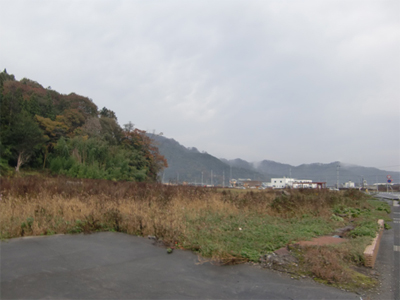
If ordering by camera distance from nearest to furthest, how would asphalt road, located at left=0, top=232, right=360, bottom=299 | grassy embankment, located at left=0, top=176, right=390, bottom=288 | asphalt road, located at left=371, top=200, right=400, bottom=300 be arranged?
1. asphalt road, located at left=0, top=232, right=360, bottom=299
2. asphalt road, located at left=371, top=200, right=400, bottom=300
3. grassy embankment, located at left=0, top=176, right=390, bottom=288

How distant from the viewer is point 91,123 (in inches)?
2002

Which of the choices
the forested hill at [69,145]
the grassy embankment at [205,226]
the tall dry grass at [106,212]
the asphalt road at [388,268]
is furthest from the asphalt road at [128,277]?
the forested hill at [69,145]

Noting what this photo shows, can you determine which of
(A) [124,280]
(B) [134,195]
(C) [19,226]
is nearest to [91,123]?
(B) [134,195]

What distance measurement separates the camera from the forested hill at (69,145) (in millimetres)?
36000

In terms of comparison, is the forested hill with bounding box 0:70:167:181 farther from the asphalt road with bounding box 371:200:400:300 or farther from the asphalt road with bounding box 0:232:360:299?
the asphalt road with bounding box 371:200:400:300

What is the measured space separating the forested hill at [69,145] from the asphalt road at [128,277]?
28022 millimetres

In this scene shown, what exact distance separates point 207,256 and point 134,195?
6.84 meters

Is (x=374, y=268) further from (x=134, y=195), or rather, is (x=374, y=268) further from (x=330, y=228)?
(x=134, y=195)

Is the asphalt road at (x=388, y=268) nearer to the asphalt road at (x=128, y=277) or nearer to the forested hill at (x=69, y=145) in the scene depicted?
the asphalt road at (x=128, y=277)

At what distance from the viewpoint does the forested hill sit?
36000 mm

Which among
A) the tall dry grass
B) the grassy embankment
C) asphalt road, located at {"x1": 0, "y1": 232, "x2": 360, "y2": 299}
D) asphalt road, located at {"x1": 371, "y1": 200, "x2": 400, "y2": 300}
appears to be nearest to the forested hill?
the tall dry grass

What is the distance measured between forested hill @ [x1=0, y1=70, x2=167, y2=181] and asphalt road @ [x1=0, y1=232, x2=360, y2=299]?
2802cm

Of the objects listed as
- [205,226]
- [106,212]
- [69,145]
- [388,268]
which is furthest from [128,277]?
[69,145]

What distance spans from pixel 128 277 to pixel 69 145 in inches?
1466
